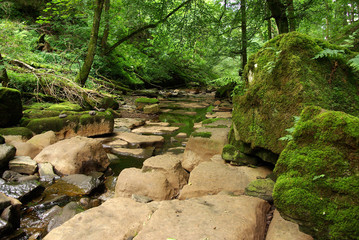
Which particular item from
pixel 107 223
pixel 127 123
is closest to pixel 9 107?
pixel 127 123

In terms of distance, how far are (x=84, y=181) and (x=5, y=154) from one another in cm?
146

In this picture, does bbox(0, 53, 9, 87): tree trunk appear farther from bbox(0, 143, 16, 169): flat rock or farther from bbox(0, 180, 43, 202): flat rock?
bbox(0, 180, 43, 202): flat rock

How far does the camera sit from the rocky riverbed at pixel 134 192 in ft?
7.06

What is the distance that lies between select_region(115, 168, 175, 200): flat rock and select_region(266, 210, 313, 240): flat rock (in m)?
1.69

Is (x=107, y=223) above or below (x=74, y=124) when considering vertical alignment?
below

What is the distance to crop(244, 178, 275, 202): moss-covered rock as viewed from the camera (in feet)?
8.95

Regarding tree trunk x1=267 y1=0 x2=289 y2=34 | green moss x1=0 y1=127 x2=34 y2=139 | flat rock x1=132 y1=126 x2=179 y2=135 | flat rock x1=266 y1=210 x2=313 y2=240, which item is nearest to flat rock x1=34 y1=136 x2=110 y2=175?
green moss x1=0 y1=127 x2=34 y2=139

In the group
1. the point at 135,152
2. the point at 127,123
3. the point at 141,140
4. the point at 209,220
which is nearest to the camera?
the point at 209,220

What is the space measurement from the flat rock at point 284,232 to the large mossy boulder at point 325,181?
24cm

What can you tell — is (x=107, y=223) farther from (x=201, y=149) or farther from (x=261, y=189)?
(x=201, y=149)

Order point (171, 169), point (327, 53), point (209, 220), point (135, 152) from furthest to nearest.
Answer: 1. point (135, 152)
2. point (171, 169)
3. point (327, 53)
4. point (209, 220)

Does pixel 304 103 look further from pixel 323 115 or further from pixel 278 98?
pixel 323 115

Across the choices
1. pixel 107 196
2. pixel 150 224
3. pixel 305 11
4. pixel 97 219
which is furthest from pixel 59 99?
pixel 305 11

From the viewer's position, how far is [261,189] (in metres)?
2.81
